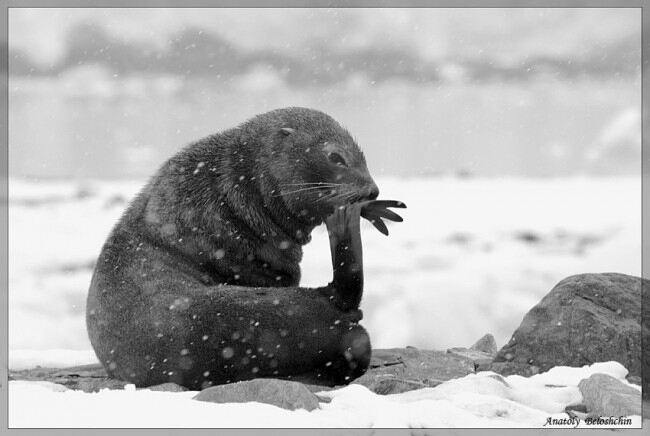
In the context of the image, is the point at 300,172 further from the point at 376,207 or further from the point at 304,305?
the point at 304,305

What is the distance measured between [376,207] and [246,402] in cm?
246

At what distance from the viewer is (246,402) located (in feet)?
19.3

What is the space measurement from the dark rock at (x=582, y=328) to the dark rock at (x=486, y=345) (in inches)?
84.1

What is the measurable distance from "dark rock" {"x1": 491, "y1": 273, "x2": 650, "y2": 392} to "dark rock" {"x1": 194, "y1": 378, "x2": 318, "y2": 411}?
266cm

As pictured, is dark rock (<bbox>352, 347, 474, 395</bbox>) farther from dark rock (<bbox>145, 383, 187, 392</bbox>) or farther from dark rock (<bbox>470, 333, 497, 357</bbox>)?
dark rock (<bbox>145, 383, 187, 392</bbox>)

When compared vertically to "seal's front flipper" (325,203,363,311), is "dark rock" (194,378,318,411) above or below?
below

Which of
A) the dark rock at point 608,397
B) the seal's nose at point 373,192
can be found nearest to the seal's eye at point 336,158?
the seal's nose at point 373,192

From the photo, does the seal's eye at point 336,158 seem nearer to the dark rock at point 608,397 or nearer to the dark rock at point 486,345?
the dark rock at point 608,397

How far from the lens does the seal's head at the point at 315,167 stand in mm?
7867

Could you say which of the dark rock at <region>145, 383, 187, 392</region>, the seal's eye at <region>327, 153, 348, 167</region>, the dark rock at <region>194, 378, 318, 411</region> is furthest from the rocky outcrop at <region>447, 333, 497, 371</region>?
the dark rock at <region>145, 383, 187, 392</region>

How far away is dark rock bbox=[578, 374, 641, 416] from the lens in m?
6.07

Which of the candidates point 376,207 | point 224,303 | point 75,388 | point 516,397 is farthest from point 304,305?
point 75,388

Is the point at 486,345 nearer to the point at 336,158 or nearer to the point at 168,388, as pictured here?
the point at 336,158

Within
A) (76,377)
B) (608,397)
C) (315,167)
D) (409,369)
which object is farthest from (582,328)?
(76,377)
